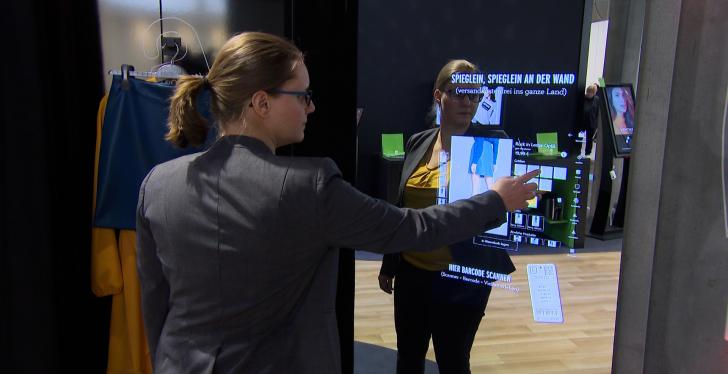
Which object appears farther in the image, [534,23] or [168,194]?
[534,23]

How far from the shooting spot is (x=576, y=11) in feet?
5.70

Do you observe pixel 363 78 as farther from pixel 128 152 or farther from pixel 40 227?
pixel 40 227

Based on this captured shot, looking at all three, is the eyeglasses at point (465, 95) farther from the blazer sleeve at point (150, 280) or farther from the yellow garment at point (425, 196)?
the blazer sleeve at point (150, 280)

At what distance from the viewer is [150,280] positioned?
1.36 metres

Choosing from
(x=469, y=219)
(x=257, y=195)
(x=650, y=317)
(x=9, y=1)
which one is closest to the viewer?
(x=257, y=195)

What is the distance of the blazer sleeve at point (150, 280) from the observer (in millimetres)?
1309

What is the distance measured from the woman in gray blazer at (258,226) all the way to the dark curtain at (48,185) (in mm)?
964

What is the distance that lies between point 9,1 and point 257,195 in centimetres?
138

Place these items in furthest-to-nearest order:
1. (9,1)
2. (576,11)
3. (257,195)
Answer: (9,1), (576,11), (257,195)

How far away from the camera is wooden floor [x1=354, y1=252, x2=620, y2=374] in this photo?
3012 mm

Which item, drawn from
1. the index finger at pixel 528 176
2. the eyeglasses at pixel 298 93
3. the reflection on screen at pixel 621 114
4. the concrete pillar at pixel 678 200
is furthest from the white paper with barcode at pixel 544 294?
the eyeglasses at pixel 298 93

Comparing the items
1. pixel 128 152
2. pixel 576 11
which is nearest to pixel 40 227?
pixel 128 152

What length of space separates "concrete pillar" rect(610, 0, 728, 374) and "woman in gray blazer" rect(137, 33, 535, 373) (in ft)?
1.93

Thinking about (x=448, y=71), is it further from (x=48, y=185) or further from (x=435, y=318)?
(x=48, y=185)
